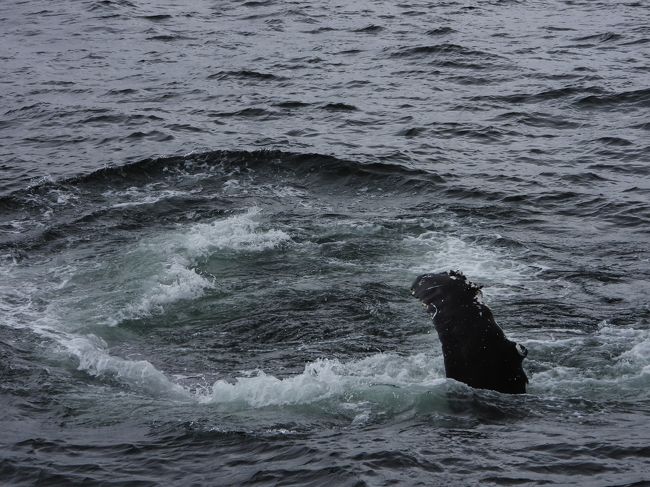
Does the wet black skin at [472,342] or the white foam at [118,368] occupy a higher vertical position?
the wet black skin at [472,342]

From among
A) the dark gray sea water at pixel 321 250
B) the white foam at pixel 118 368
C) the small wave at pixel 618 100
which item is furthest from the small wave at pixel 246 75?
the white foam at pixel 118 368

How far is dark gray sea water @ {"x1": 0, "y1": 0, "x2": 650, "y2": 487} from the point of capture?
9445 millimetres

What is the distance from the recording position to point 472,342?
9.89m

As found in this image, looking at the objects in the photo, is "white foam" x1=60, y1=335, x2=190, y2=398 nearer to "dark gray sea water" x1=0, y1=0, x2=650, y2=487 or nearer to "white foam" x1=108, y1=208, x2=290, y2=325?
"dark gray sea water" x1=0, y1=0, x2=650, y2=487

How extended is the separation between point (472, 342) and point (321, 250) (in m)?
5.56

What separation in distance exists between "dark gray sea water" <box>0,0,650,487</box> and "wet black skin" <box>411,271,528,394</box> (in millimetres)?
209

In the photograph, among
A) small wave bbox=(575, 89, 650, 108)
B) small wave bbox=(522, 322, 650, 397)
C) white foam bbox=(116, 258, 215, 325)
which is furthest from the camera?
small wave bbox=(575, 89, 650, 108)

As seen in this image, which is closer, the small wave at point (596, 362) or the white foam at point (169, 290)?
the small wave at point (596, 362)

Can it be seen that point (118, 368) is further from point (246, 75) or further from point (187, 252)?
point (246, 75)

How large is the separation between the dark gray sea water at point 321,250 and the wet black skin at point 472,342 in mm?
209

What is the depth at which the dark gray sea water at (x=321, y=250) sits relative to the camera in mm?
9445

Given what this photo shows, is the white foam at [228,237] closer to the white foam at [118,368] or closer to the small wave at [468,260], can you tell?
the small wave at [468,260]

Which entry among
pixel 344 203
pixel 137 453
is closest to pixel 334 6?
pixel 344 203

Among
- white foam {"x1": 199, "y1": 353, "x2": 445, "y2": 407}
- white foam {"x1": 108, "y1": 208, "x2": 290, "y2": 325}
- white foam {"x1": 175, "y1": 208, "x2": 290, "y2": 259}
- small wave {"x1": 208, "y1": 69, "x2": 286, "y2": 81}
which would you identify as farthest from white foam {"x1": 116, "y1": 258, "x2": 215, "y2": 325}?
small wave {"x1": 208, "y1": 69, "x2": 286, "y2": 81}
